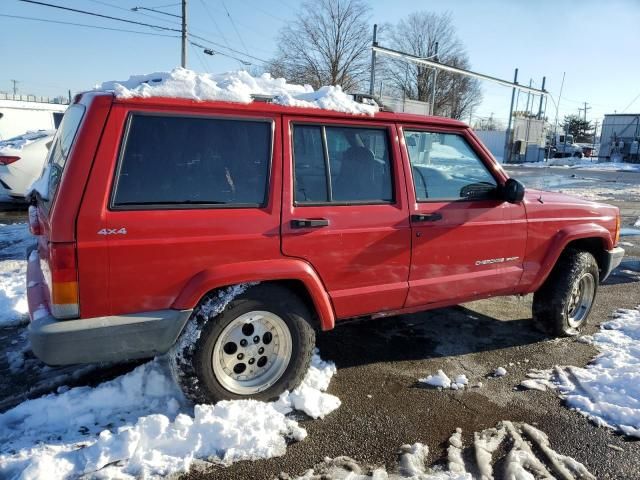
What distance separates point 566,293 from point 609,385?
0.97m

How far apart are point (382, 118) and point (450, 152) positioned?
80 cm

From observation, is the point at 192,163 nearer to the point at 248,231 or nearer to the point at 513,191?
the point at 248,231

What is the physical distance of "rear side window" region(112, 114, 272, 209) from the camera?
103 inches

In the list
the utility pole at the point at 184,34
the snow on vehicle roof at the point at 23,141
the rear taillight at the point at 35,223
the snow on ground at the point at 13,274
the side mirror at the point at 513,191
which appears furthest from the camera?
the utility pole at the point at 184,34

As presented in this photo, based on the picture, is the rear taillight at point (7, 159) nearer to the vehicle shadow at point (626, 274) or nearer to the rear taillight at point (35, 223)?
the rear taillight at point (35, 223)

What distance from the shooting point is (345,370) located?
3693 mm

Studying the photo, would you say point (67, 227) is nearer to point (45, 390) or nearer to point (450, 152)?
point (45, 390)

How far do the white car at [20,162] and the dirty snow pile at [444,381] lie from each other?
829 centimetres

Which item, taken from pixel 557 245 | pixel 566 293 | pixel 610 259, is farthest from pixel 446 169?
pixel 610 259

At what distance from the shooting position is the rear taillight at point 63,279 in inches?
94.7

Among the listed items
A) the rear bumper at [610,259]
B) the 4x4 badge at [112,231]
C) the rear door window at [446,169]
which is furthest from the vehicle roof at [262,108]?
the rear bumper at [610,259]

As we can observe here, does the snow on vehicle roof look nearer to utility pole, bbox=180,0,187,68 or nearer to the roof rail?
the roof rail

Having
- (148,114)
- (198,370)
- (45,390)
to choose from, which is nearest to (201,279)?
(198,370)

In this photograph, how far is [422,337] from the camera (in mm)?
4352
